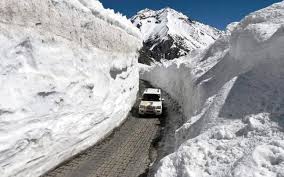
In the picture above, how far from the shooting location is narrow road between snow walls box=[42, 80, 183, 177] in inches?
497

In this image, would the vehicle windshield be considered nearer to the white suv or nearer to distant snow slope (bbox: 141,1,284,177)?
the white suv

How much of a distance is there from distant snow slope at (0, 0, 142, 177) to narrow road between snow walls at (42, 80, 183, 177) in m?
0.51

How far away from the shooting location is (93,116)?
52.4 ft

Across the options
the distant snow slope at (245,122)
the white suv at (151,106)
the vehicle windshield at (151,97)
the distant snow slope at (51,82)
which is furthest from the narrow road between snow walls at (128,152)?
the vehicle windshield at (151,97)

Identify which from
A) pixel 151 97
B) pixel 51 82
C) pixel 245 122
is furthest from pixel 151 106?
pixel 245 122

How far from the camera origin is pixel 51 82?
1271 centimetres

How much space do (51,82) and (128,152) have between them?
4.74 meters

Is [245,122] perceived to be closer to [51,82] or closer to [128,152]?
[128,152]

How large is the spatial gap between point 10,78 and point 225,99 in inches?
284

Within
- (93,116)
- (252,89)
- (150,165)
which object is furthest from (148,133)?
(252,89)

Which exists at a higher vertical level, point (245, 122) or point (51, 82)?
point (51, 82)

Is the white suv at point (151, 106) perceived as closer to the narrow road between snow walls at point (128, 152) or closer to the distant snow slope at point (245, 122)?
the narrow road between snow walls at point (128, 152)

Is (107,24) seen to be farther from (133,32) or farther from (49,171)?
(49,171)

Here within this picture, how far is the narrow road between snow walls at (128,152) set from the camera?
12612mm
